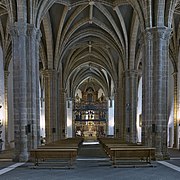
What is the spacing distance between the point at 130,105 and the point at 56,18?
10544 millimetres

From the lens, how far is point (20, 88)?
14602 mm

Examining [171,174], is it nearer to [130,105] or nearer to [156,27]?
[156,27]

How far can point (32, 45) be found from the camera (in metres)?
15.2

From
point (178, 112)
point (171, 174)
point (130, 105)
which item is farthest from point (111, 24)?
point (171, 174)

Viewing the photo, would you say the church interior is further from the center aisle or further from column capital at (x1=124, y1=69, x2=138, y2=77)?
the center aisle

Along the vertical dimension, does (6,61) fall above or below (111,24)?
below

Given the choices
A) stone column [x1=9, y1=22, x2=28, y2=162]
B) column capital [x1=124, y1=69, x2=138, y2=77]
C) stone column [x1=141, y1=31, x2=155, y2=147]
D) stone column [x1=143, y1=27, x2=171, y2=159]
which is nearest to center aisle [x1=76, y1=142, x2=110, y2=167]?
stone column [x1=141, y1=31, x2=155, y2=147]

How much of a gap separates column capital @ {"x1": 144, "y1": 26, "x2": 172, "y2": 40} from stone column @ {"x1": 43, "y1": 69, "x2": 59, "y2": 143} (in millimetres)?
12564

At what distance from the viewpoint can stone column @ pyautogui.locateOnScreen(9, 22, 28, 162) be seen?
1441cm

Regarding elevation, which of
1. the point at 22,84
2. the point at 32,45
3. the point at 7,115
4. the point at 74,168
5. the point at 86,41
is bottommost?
the point at 74,168

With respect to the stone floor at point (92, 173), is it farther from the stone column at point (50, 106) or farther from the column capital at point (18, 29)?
the stone column at point (50, 106)

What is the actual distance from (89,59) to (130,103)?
50.4 ft

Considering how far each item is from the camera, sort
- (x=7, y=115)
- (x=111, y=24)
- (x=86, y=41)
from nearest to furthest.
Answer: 1. (x=7, y=115)
2. (x=111, y=24)
3. (x=86, y=41)

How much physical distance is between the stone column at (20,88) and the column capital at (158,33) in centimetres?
696
